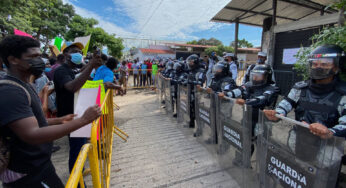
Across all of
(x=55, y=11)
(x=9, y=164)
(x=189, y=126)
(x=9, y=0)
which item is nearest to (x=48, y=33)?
(x=55, y=11)

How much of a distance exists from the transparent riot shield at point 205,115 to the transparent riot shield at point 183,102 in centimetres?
47

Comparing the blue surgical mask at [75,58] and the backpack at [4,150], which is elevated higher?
the blue surgical mask at [75,58]

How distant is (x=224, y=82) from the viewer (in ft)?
12.5

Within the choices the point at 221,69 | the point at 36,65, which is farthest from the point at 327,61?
the point at 36,65

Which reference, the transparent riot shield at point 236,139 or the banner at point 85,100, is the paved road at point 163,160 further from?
the banner at point 85,100

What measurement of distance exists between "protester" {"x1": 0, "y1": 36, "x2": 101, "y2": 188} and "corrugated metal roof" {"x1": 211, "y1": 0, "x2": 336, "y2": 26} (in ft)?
30.2

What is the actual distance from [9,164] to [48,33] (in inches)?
1087

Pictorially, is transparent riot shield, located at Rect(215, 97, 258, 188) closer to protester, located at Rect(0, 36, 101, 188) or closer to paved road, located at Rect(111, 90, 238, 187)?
paved road, located at Rect(111, 90, 238, 187)

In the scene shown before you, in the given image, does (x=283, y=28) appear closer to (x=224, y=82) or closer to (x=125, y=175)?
(x=224, y=82)

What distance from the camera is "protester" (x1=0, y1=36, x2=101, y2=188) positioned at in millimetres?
1082

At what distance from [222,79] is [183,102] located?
125cm

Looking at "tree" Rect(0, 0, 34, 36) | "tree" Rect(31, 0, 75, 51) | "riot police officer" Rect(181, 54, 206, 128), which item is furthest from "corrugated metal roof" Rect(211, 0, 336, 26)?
"tree" Rect(31, 0, 75, 51)

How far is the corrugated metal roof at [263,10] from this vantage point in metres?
8.49

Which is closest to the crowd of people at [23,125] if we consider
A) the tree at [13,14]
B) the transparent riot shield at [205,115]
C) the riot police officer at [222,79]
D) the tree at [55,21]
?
the transparent riot shield at [205,115]
